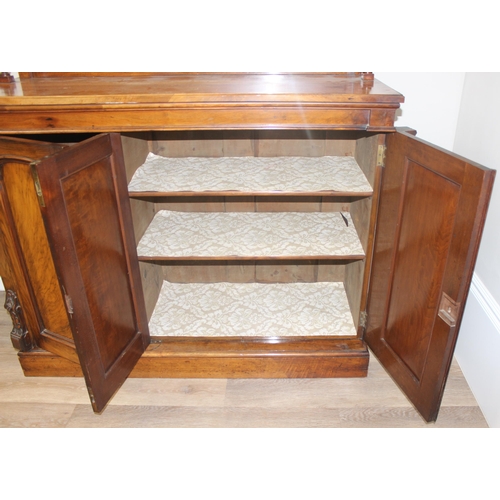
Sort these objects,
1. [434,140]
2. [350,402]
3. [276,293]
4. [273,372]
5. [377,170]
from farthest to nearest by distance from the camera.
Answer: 1. [276,293]
2. [434,140]
3. [273,372]
4. [350,402]
5. [377,170]

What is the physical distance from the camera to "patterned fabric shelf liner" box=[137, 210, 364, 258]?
1745 millimetres

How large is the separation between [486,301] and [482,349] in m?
0.19

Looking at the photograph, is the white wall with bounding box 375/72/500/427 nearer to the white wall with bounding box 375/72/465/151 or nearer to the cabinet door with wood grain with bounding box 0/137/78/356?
the white wall with bounding box 375/72/465/151

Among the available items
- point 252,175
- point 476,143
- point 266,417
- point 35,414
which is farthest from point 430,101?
point 35,414

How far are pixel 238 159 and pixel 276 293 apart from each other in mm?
689

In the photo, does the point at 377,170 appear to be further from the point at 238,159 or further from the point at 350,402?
the point at 350,402

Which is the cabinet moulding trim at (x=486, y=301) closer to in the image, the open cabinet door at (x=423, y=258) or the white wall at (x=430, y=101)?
the open cabinet door at (x=423, y=258)

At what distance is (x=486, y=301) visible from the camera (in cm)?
172

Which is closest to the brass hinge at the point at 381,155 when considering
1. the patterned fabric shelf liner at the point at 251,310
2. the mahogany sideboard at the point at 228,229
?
the mahogany sideboard at the point at 228,229

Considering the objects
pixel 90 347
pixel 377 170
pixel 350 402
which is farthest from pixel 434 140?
pixel 90 347

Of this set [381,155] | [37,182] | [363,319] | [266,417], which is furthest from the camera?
[363,319]

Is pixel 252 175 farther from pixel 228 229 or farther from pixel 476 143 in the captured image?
pixel 476 143

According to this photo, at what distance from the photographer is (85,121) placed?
56.9 inches

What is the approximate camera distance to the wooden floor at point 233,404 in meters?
1.67
